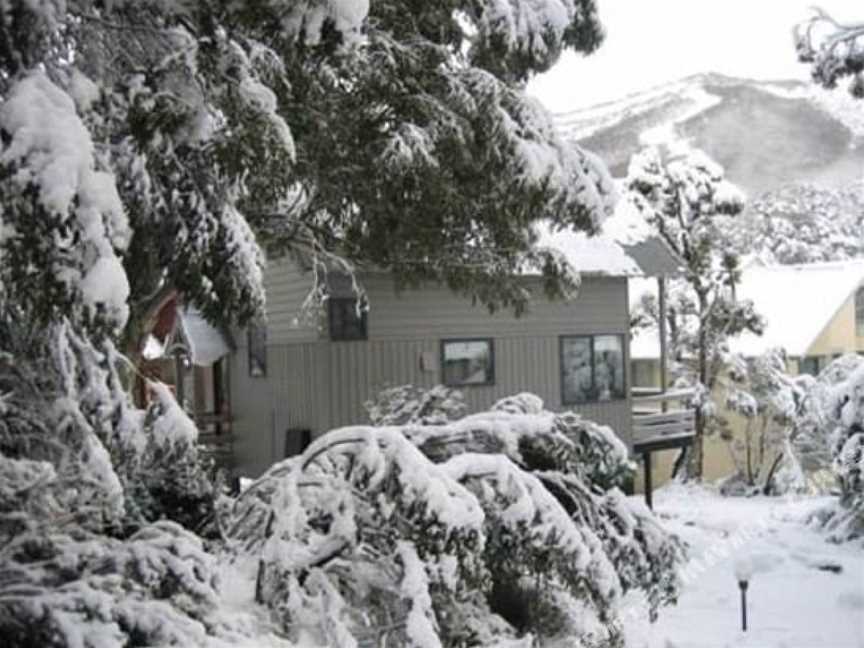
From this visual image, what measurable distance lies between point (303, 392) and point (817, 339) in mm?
13476

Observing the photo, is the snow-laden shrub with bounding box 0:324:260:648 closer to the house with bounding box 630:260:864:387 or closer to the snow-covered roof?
the house with bounding box 630:260:864:387

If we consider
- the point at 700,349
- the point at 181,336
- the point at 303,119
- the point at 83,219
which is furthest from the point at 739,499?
the point at 83,219

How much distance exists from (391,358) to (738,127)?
16.4m

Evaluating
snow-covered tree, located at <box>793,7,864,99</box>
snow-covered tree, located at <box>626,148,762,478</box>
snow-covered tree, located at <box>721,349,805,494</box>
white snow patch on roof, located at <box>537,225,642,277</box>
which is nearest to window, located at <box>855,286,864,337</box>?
snow-covered tree, located at <box>721,349,805,494</box>

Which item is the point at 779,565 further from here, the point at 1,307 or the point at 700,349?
the point at 1,307

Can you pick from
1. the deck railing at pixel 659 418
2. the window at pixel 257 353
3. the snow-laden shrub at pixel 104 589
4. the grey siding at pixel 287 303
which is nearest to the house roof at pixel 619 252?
the deck railing at pixel 659 418

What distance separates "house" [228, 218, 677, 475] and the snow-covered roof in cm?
744

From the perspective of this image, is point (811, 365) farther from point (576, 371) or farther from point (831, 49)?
point (831, 49)

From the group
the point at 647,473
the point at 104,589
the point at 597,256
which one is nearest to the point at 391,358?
the point at 597,256

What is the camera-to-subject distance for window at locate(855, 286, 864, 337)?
72.1 ft

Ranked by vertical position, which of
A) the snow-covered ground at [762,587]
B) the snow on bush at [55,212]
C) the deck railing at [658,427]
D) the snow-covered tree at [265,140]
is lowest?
the snow-covered ground at [762,587]

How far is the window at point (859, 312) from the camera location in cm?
2198

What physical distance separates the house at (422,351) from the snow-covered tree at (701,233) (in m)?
3.39

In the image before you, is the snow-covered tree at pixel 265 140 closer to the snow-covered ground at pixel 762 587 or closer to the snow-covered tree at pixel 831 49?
the snow-covered tree at pixel 831 49
